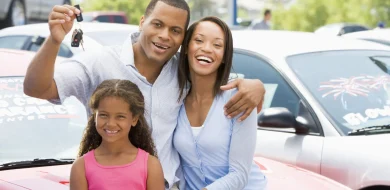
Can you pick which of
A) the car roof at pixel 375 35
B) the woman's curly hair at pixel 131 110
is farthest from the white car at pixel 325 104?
the car roof at pixel 375 35

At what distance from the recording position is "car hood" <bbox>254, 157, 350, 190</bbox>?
4277 mm

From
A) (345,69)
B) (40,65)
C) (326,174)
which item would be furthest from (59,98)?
(345,69)

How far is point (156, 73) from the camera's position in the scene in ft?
12.1

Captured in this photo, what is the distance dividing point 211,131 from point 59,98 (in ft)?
2.12

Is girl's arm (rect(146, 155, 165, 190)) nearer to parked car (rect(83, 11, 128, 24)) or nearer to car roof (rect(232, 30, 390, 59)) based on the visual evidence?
car roof (rect(232, 30, 390, 59))

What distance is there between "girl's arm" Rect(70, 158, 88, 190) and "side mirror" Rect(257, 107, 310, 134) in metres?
2.39

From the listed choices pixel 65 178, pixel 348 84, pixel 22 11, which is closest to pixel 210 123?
pixel 65 178

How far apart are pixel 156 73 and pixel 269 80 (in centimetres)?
241

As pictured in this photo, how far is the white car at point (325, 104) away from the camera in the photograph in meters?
5.16

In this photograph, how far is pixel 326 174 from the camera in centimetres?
524

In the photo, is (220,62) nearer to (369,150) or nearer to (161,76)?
(161,76)

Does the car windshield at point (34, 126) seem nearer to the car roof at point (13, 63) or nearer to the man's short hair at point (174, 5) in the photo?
the car roof at point (13, 63)

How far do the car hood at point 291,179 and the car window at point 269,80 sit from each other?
1.02 m

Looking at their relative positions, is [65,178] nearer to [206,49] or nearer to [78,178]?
[78,178]
